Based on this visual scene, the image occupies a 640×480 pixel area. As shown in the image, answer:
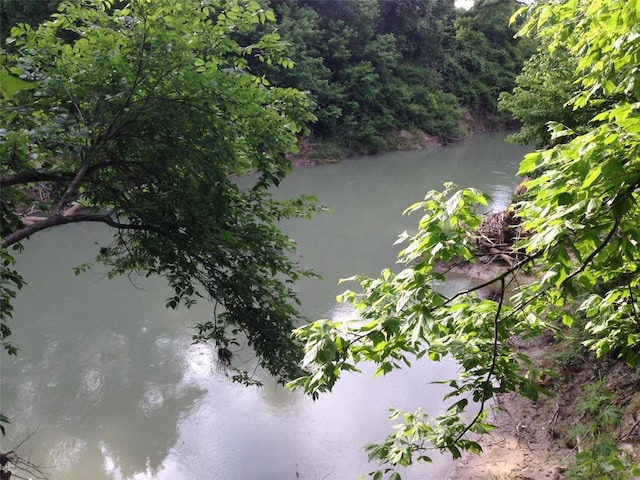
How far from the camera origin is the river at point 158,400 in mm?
4895

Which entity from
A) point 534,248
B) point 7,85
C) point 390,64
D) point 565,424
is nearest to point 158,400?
point 565,424

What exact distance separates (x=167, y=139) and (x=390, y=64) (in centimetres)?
2318

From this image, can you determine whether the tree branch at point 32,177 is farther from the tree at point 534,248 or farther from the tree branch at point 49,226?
the tree at point 534,248

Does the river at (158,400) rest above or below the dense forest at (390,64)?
below

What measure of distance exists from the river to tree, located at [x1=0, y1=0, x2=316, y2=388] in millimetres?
1406

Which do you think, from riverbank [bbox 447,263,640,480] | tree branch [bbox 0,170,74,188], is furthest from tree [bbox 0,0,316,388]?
riverbank [bbox 447,263,640,480]

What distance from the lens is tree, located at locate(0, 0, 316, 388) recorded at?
116 inches

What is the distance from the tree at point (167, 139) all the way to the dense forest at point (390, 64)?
1460 cm

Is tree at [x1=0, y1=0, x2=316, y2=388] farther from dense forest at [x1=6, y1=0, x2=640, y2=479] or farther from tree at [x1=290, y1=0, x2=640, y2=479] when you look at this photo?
tree at [x1=290, y1=0, x2=640, y2=479]

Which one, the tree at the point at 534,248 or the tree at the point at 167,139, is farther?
the tree at the point at 167,139

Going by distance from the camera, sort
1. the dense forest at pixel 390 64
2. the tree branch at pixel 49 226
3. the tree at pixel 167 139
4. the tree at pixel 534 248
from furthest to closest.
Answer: the dense forest at pixel 390 64
the tree at pixel 167 139
the tree branch at pixel 49 226
the tree at pixel 534 248

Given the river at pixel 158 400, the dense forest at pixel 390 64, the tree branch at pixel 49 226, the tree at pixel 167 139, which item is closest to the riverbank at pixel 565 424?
the river at pixel 158 400

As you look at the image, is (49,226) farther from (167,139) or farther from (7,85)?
(7,85)

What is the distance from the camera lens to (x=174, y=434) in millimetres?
5305
